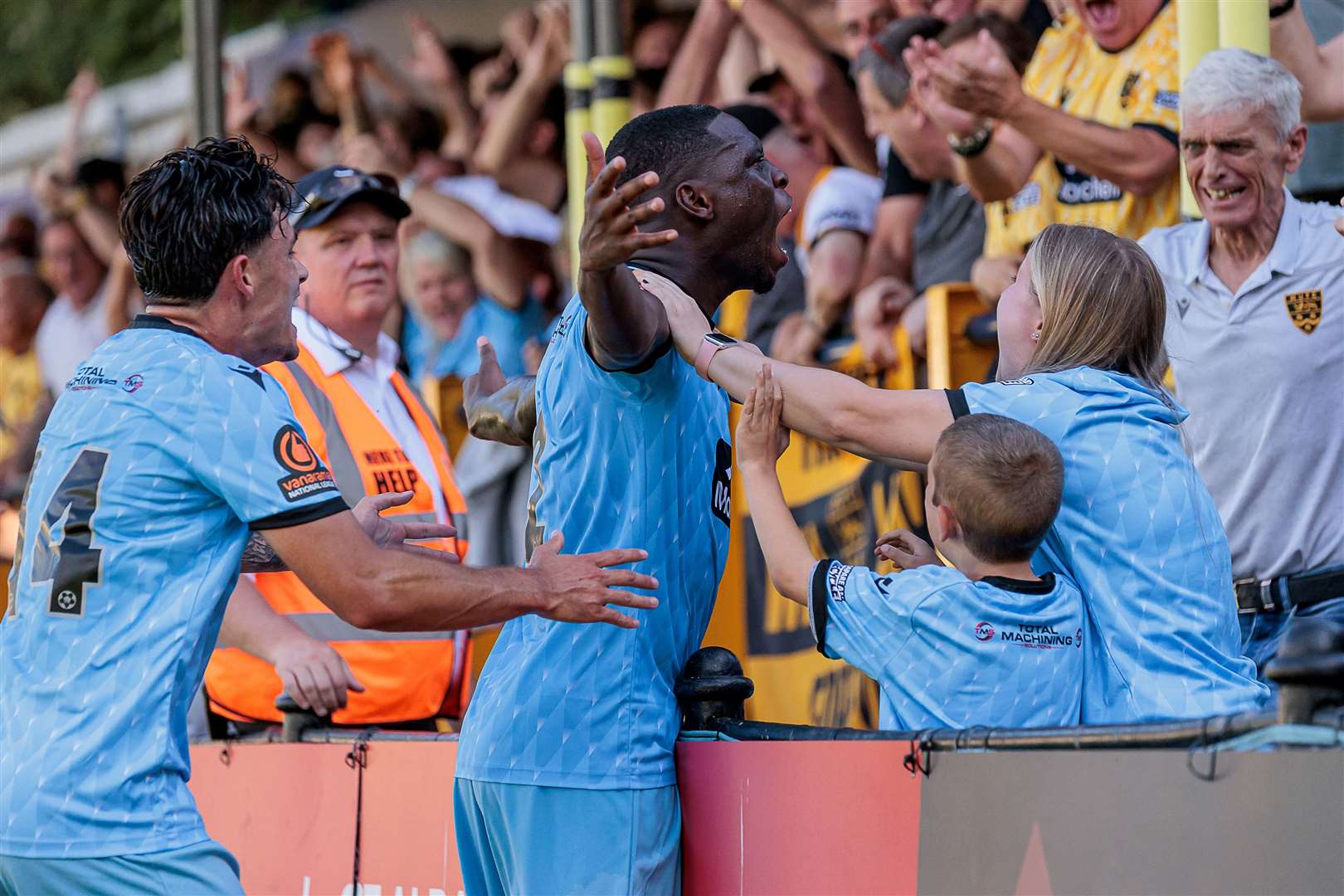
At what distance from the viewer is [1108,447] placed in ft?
9.36

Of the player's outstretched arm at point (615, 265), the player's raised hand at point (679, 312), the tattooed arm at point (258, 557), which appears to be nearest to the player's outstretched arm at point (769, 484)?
the player's raised hand at point (679, 312)

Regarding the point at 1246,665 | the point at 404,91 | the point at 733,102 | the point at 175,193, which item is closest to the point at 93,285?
the point at 404,91

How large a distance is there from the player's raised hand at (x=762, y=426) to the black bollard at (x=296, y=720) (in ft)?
5.54

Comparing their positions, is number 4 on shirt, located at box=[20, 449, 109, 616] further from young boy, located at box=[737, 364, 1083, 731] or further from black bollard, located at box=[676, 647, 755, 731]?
young boy, located at box=[737, 364, 1083, 731]

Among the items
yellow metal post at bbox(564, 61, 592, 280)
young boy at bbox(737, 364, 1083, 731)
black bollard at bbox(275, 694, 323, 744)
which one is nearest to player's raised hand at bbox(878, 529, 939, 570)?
young boy at bbox(737, 364, 1083, 731)

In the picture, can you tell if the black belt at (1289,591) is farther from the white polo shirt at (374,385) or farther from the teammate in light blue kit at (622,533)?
the white polo shirt at (374,385)

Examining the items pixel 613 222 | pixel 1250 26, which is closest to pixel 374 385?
pixel 613 222

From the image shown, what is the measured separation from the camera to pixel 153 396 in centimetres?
276

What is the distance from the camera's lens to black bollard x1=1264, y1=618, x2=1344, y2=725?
2.19 m

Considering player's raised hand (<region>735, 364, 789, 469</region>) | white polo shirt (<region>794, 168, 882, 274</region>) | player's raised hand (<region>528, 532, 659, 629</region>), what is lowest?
player's raised hand (<region>528, 532, 659, 629</region>)

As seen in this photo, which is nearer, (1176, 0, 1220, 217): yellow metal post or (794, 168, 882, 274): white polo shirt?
(1176, 0, 1220, 217): yellow metal post

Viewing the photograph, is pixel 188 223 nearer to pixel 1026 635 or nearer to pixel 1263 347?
pixel 1026 635

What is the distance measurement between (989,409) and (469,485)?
204 inches

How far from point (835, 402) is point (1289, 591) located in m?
1.53
